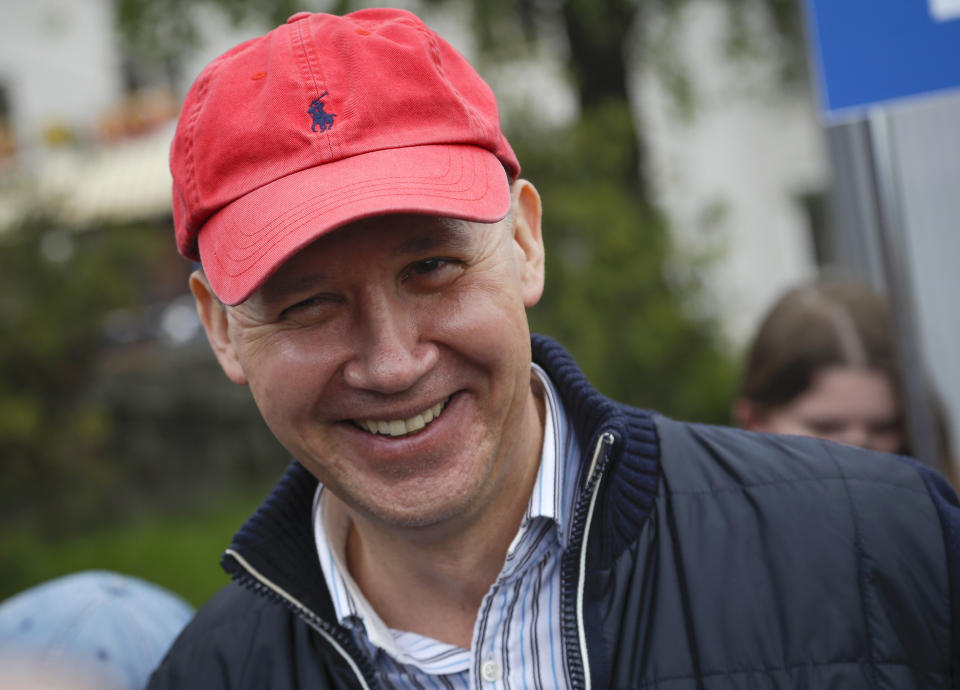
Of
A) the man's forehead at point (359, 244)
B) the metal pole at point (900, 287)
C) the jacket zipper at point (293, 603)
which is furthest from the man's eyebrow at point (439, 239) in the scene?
the metal pole at point (900, 287)

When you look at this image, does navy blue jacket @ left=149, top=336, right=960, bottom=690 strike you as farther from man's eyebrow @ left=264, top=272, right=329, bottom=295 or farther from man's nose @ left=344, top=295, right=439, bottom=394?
man's eyebrow @ left=264, top=272, right=329, bottom=295

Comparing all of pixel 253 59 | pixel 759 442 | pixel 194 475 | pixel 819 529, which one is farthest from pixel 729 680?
pixel 194 475

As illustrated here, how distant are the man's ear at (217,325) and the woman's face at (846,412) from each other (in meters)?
1.67

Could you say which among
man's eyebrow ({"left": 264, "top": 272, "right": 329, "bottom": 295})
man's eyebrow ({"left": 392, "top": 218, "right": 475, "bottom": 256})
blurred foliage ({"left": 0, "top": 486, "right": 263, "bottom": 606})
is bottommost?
blurred foliage ({"left": 0, "top": 486, "right": 263, "bottom": 606})

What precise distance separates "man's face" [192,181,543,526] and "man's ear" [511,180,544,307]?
125 mm

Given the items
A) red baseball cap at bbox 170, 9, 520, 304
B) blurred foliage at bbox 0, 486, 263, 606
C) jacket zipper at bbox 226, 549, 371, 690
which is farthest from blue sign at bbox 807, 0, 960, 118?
blurred foliage at bbox 0, 486, 263, 606

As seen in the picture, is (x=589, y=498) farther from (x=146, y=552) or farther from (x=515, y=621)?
(x=146, y=552)

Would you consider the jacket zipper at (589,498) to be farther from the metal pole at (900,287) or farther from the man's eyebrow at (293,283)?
the metal pole at (900,287)

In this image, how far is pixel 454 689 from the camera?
1.80 m

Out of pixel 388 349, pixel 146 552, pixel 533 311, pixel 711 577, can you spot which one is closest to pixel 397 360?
pixel 388 349

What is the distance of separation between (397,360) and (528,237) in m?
0.44

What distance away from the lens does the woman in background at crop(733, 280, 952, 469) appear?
3014mm

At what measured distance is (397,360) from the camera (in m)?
1.66

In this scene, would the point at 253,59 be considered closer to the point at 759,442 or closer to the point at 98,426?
the point at 759,442
